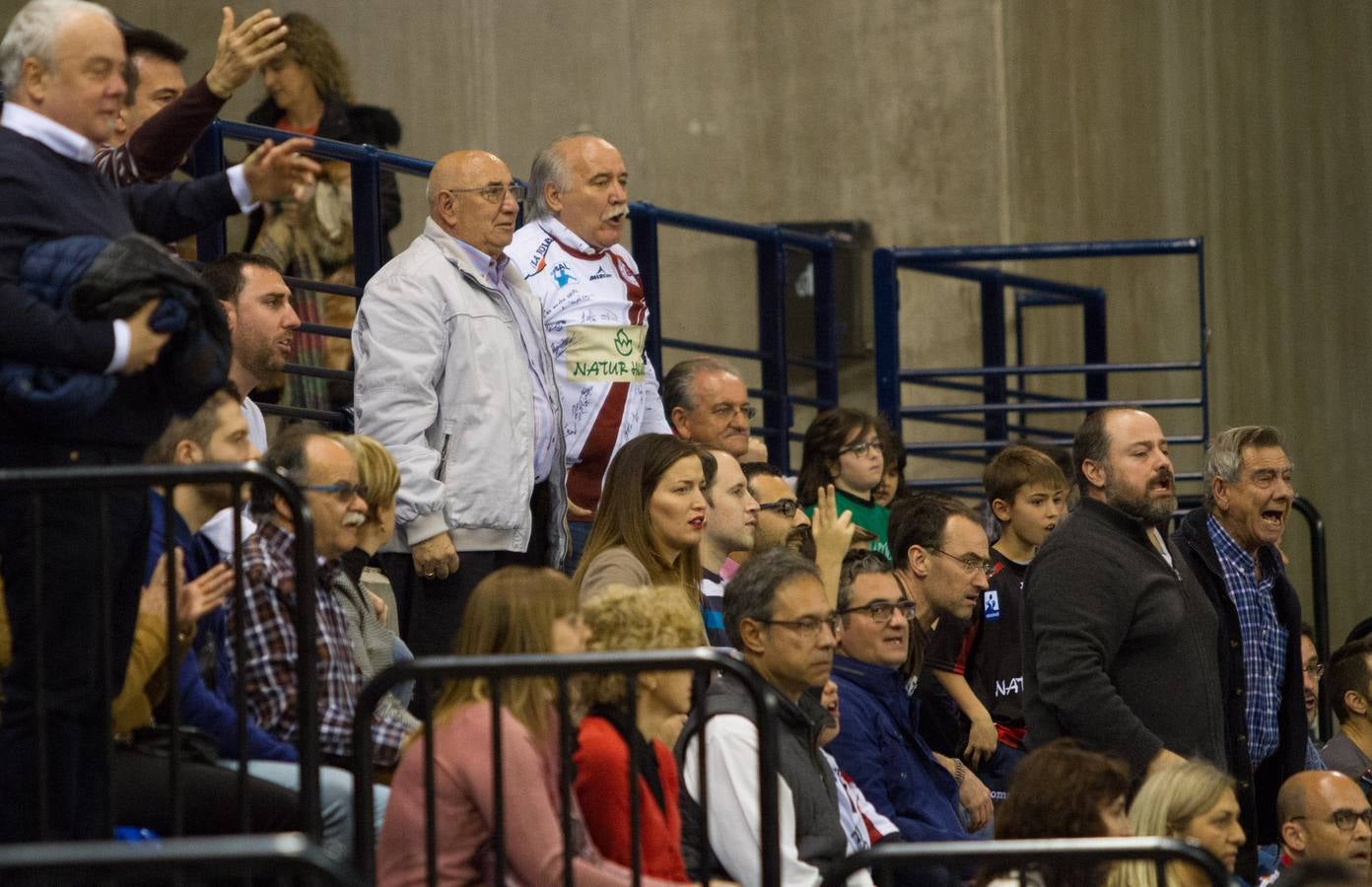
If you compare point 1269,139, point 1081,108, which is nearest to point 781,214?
point 1081,108

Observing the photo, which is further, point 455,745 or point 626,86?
point 626,86

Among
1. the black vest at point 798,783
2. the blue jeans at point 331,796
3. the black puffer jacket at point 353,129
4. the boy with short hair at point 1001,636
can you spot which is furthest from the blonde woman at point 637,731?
the black puffer jacket at point 353,129

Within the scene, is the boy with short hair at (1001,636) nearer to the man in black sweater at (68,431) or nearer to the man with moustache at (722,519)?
the man with moustache at (722,519)

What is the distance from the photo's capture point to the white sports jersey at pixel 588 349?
24.1ft

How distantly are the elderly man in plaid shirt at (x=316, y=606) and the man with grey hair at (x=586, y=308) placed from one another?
206cm

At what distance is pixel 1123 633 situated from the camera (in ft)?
21.5

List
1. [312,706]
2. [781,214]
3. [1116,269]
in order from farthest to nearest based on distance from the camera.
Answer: [1116,269]
[781,214]
[312,706]

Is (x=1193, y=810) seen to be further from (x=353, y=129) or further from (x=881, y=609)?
(x=353, y=129)

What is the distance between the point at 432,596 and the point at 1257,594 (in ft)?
9.08

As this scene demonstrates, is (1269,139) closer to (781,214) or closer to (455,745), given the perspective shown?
(781,214)

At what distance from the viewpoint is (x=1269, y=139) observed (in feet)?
48.4

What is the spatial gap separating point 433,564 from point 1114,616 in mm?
2032

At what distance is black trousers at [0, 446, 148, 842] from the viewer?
13.9 feet

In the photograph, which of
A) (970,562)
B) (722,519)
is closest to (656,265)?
(970,562)
